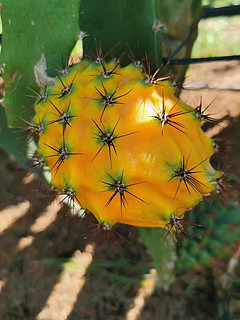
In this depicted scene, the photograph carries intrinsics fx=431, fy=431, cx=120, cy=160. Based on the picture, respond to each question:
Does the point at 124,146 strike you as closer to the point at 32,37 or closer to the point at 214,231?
the point at 32,37

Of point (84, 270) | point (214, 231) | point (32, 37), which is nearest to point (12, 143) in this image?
point (32, 37)

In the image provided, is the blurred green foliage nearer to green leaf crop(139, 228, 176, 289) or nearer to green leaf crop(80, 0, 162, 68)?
green leaf crop(139, 228, 176, 289)

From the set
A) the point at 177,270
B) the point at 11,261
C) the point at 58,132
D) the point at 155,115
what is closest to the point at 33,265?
the point at 11,261

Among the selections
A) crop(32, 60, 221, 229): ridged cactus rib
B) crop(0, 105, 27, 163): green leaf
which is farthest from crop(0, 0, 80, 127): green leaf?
crop(0, 105, 27, 163): green leaf

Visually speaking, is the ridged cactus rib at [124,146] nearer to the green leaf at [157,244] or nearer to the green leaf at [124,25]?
the green leaf at [124,25]

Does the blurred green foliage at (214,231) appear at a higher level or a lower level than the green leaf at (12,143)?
lower

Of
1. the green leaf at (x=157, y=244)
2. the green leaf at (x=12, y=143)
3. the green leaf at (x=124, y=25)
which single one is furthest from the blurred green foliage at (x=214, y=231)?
the green leaf at (x=124, y=25)
